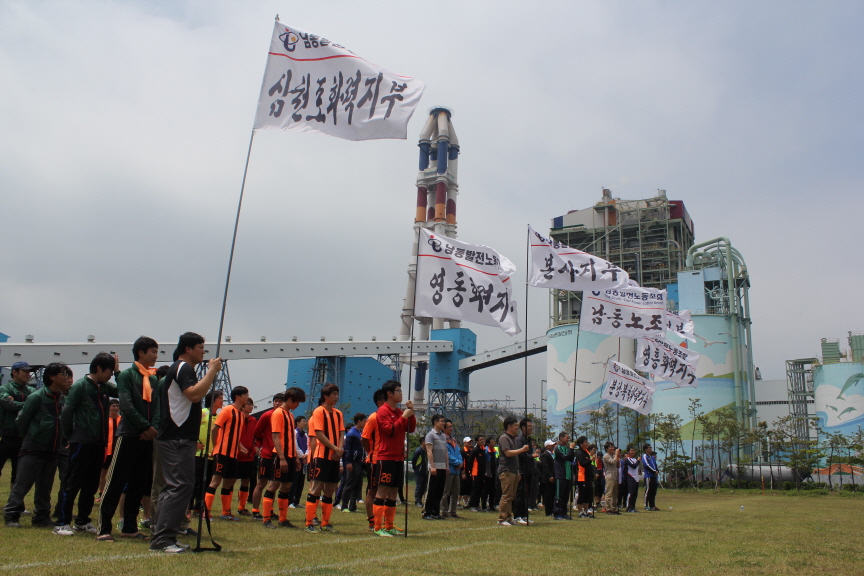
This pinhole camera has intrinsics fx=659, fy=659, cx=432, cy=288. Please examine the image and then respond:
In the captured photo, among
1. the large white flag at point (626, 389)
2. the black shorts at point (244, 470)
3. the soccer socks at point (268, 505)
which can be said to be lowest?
the soccer socks at point (268, 505)

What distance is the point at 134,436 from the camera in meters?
7.19

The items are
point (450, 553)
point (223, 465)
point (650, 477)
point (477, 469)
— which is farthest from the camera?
point (650, 477)

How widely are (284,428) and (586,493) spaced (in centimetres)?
888

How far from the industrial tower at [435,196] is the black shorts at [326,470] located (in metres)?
55.7

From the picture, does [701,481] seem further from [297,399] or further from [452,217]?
[297,399]

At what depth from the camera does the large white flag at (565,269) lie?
15031 mm

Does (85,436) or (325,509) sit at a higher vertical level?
(85,436)

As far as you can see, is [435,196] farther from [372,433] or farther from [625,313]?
[372,433]

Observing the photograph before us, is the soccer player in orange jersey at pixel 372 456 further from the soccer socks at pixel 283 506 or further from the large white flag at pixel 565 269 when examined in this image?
the large white flag at pixel 565 269

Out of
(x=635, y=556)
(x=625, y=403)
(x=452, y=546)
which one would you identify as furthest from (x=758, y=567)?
(x=625, y=403)

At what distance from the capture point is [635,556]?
7688 mm

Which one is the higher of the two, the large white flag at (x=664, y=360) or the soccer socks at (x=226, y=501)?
the large white flag at (x=664, y=360)

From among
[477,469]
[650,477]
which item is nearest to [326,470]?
[477,469]

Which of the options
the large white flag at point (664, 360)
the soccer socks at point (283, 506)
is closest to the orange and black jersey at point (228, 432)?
the soccer socks at point (283, 506)
